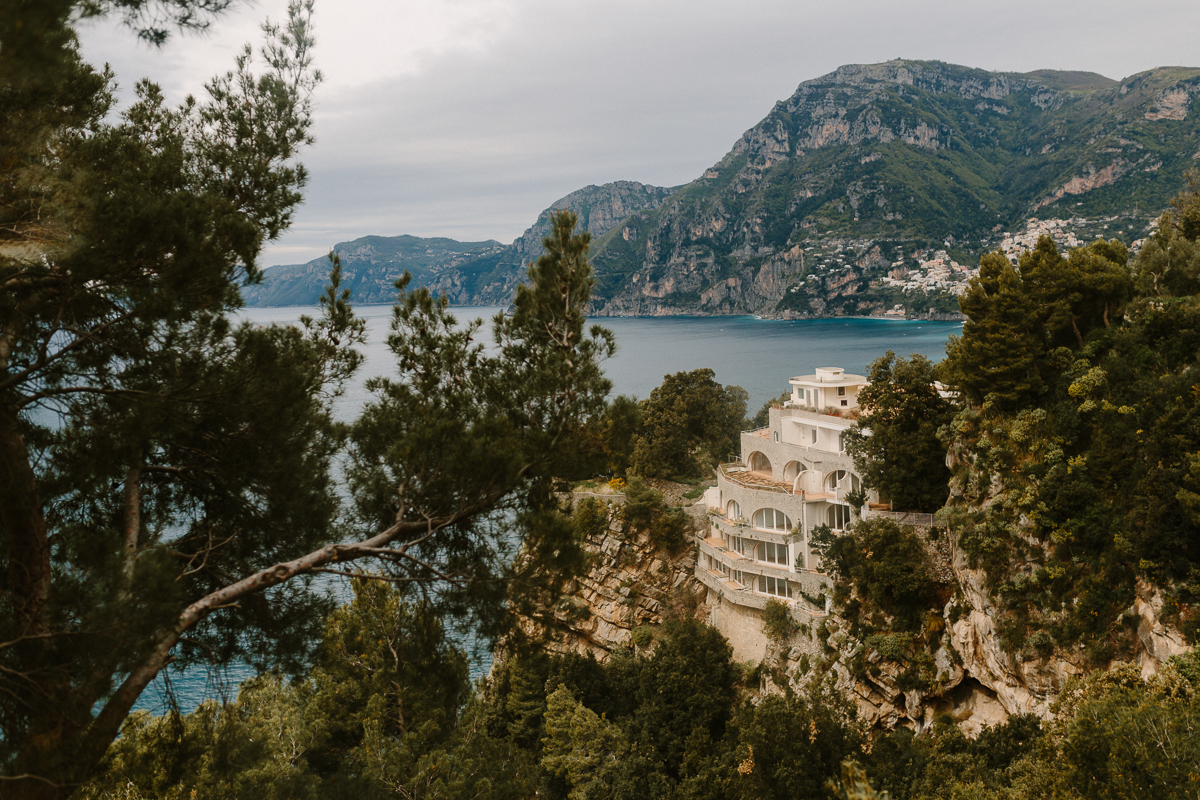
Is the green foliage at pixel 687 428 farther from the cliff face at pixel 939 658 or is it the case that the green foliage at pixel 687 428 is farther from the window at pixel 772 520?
the window at pixel 772 520

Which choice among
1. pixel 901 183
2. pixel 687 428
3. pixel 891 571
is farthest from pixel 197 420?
pixel 901 183

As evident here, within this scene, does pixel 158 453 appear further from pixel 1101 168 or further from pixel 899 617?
pixel 1101 168

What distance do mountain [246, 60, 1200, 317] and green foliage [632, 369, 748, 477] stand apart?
52.2 m

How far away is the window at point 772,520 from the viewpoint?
21.4 meters

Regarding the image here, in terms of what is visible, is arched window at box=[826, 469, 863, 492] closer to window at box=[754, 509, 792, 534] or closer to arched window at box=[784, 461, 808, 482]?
Answer: arched window at box=[784, 461, 808, 482]

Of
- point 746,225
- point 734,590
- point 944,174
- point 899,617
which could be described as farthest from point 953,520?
point 746,225

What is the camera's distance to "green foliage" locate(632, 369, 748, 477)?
31672 mm

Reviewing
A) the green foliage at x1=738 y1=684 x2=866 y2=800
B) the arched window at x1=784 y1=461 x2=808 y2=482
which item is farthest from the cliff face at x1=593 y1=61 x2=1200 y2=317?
the green foliage at x1=738 y1=684 x2=866 y2=800

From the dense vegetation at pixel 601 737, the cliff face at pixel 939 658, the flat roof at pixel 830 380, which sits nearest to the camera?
the dense vegetation at pixel 601 737

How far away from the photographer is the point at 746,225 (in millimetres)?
175625

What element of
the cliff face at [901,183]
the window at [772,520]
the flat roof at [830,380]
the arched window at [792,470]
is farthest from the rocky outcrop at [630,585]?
the cliff face at [901,183]

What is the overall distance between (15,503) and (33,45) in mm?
2627

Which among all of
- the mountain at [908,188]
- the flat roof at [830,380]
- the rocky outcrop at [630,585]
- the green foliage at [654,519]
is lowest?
the rocky outcrop at [630,585]

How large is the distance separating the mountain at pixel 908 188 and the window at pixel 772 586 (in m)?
66.3
